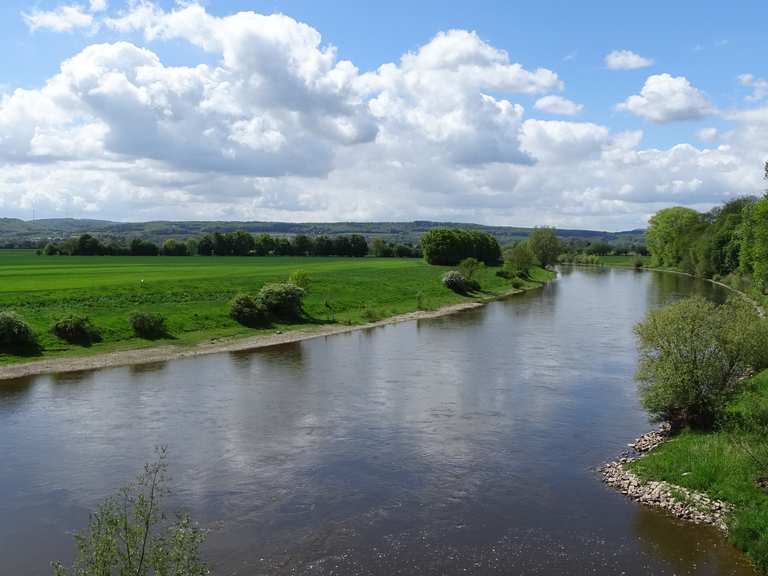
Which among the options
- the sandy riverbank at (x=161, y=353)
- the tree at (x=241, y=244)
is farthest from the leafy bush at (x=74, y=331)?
the tree at (x=241, y=244)

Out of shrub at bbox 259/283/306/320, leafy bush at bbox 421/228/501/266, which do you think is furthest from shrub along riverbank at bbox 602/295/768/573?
leafy bush at bbox 421/228/501/266

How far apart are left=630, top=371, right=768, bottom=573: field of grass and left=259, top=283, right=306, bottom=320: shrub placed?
1479 inches

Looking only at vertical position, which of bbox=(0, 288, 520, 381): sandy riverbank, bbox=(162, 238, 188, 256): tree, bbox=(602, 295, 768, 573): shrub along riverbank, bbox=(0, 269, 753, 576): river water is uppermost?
bbox=(162, 238, 188, 256): tree

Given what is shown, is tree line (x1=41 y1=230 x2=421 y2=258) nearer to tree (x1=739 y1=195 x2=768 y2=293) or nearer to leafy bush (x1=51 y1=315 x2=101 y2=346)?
tree (x1=739 y1=195 x2=768 y2=293)

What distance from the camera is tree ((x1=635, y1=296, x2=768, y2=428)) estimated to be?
78.6 feet

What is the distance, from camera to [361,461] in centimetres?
2362

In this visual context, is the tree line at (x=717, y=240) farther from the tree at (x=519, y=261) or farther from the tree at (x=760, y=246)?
the tree at (x=519, y=261)

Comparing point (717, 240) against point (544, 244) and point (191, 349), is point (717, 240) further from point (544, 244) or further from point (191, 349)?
point (191, 349)

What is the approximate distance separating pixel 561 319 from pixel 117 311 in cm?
3764

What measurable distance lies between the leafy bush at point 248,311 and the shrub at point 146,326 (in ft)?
23.5

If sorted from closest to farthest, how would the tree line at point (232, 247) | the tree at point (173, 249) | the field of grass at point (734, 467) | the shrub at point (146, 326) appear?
1. the field of grass at point (734, 467)
2. the shrub at point (146, 326)
3. the tree line at point (232, 247)
4. the tree at point (173, 249)

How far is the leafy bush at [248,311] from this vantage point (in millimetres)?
54000

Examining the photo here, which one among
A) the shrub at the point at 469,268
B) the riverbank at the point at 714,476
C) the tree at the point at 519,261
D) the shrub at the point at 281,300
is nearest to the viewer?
the riverbank at the point at 714,476

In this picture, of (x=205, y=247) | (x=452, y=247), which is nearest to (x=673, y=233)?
(x=452, y=247)
